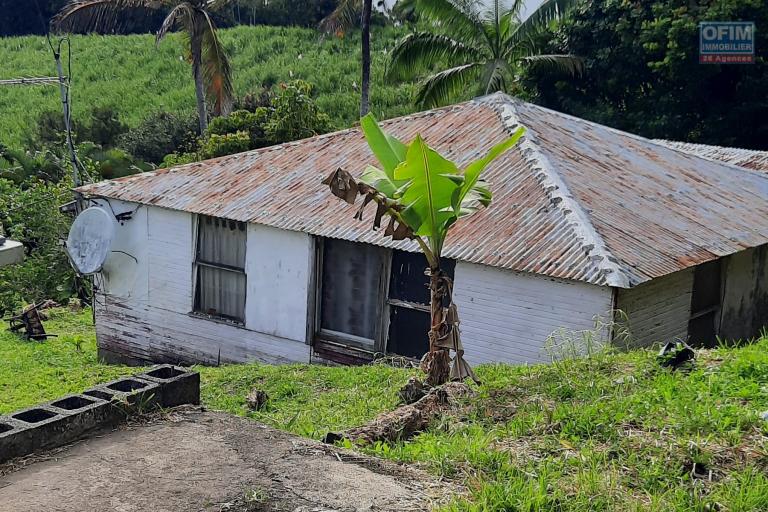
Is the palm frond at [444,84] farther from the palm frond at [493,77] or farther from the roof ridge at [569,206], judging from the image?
the roof ridge at [569,206]

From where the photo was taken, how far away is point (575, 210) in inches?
397

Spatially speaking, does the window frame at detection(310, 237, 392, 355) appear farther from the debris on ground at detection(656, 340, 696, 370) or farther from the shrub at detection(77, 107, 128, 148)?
the shrub at detection(77, 107, 128, 148)

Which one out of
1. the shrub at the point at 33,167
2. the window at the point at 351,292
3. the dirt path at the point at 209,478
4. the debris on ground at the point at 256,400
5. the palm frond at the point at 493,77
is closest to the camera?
the dirt path at the point at 209,478

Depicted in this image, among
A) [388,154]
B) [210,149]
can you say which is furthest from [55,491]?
[210,149]

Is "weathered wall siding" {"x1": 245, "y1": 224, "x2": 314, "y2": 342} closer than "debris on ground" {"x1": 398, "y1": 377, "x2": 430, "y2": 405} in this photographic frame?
No

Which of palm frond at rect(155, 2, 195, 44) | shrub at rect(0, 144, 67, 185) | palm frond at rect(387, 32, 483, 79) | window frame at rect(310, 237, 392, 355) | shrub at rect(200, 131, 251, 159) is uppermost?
palm frond at rect(155, 2, 195, 44)

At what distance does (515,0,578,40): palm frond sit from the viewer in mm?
19656

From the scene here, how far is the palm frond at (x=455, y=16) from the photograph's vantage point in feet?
64.1

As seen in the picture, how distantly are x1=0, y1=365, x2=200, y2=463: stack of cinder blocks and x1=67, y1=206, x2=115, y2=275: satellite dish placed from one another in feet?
24.7

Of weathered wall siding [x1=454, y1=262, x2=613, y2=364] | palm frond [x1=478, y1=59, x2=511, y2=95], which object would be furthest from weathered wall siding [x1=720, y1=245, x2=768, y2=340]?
palm frond [x1=478, y1=59, x2=511, y2=95]

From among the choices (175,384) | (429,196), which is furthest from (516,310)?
(175,384)

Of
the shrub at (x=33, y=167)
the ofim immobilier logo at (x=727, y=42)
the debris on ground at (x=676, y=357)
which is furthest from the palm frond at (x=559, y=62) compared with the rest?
the debris on ground at (x=676, y=357)

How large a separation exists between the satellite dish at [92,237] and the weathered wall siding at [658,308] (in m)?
7.72

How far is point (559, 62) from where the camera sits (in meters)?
22.1
